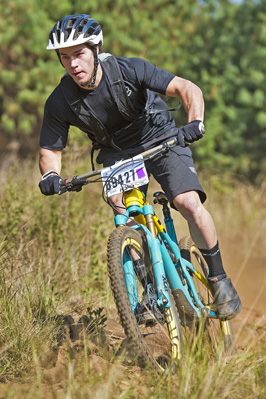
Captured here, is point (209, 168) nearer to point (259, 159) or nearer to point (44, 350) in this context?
point (259, 159)

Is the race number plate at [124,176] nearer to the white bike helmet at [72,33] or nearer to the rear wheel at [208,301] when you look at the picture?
the white bike helmet at [72,33]

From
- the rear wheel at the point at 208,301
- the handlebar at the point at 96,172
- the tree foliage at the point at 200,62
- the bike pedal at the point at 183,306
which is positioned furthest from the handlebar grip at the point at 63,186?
the tree foliage at the point at 200,62

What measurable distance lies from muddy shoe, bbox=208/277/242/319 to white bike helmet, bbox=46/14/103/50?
1.92 meters

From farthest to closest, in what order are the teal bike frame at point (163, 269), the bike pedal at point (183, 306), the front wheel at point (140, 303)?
the bike pedal at point (183, 306) < the teal bike frame at point (163, 269) < the front wheel at point (140, 303)

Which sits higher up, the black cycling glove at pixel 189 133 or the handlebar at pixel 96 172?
the black cycling glove at pixel 189 133

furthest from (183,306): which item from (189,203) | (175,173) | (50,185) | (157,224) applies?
(50,185)

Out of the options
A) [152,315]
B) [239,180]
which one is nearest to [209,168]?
[239,180]

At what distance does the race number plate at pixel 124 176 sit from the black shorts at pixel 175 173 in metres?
0.45

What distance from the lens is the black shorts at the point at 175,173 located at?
4.05 metres

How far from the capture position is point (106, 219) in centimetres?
593

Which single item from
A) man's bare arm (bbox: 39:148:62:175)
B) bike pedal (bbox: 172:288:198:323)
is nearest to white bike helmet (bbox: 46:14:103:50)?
man's bare arm (bbox: 39:148:62:175)

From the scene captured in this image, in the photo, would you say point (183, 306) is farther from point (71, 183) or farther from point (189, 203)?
point (71, 183)

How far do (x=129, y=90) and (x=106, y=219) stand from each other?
7.00ft

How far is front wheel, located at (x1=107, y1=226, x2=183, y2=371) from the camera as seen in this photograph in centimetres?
322
